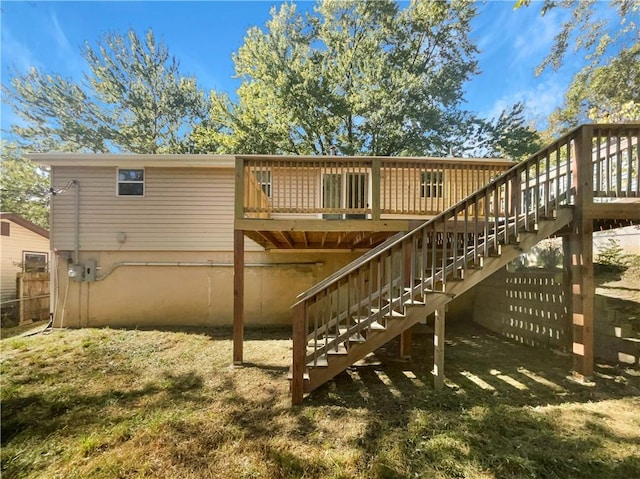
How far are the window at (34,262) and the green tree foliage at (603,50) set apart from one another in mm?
19692

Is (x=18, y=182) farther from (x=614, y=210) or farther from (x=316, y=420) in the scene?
(x=614, y=210)

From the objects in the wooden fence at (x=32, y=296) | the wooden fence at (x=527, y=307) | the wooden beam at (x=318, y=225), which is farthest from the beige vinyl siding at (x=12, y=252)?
→ the wooden fence at (x=527, y=307)

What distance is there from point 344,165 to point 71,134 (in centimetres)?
1738

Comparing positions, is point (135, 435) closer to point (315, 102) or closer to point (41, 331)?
point (41, 331)

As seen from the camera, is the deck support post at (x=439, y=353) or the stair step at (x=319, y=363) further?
the deck support post at (x=439, y=353)

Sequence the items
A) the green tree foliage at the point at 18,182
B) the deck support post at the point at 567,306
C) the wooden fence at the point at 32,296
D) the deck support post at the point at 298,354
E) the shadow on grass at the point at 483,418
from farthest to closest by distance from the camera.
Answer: the green tree foliage at the point at 18,182 < the wooden fence at the point at 32,296 < the deck support post at the point at 567,306 < the deck support post at the point at 298,354 < the shadow on grass at the point at 483,418

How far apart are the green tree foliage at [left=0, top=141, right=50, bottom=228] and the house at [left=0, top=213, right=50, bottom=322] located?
5.32 m

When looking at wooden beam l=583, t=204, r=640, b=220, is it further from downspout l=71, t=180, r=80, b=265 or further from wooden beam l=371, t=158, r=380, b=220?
downspout l=71, t=180, r=80, b=265

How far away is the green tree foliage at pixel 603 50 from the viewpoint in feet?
31.1

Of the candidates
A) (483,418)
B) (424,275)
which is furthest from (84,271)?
(483,418)

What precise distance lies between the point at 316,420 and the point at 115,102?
18932 millimetres

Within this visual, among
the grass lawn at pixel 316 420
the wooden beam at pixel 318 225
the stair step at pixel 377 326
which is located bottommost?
the grass lawn at pixel 316 420

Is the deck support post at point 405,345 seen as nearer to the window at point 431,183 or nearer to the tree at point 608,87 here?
the window at point 431,183

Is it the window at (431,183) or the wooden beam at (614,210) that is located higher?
the window at (431,183)
